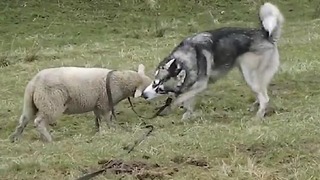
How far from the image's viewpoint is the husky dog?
30.8 feet

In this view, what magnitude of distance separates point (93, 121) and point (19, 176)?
3721mm

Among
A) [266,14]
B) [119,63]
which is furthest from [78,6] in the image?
[266,14]

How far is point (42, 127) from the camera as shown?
27.4 ft

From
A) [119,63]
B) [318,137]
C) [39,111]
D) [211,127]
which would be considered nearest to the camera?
[318,137]

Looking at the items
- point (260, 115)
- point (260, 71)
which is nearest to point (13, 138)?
point (260, 115)

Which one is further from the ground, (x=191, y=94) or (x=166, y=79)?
(x=166, y=79)

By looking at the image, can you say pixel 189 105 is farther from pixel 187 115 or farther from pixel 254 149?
pixel 254 149

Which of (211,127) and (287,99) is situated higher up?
(211,127)

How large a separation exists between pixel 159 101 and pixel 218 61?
4.36ft

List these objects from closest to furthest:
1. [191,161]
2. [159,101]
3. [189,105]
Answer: [191,161] → [189,105] → [159,101]

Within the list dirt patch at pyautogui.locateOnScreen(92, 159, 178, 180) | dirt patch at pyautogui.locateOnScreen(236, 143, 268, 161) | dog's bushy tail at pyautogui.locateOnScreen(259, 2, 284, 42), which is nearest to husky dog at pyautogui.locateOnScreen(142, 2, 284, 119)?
dog's bushy tail at pyautogui.locateOnScreen(259, 2, 284, 42)

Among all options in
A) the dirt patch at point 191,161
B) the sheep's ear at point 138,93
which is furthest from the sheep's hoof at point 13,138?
the dirt patch at point 191,161

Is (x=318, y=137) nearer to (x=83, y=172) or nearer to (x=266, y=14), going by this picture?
(x=83, y=172)

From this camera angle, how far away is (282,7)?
23000mm
